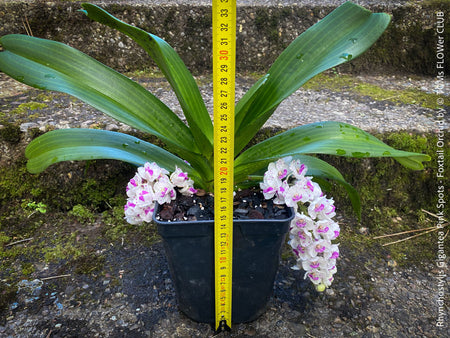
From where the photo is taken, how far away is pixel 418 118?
1.79 meters

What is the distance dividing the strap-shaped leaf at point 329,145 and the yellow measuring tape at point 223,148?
0.20m

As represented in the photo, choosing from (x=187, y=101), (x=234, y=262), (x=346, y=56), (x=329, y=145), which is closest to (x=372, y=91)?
(x=346, y=56)

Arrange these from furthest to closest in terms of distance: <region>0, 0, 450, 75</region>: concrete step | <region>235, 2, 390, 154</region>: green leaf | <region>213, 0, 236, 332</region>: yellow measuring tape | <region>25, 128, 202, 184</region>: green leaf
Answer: <region>0, 0, 450, 75</region>: concrete step, <region>235, 2, 390, 154</region>: green leaf, <region>25, 128, 202, 184</region>: green leaf, <region>213, 0, 236, 332</region>: yellow measuring tape

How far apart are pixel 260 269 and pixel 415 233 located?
96 cm

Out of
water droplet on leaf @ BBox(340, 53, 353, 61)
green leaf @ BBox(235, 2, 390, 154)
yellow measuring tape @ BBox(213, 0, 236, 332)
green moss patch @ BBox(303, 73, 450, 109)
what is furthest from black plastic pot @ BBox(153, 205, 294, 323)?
green moss patch @ BBox(303, 73, 450, 109)

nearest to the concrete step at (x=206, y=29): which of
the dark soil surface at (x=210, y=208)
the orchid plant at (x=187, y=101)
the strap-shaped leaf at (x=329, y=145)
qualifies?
the orchid plant at (x=187, y=101)

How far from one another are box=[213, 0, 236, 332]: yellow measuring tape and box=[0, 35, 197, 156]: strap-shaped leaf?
8.9 inches

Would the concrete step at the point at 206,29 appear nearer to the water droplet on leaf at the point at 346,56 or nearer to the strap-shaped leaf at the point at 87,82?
the strap-shaped leaf at the point at 87,82

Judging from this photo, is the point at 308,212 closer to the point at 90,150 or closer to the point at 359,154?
the point at 359,154

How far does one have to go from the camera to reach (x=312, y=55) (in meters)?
1.11

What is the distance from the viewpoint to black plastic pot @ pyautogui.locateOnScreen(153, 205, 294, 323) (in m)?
0.97

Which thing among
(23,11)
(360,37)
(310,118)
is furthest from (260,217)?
(23,11)

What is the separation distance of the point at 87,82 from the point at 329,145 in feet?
2.52

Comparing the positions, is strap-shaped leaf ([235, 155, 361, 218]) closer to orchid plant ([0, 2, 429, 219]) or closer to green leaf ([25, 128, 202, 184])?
orchid plant ([0, 2, 429, 219])
